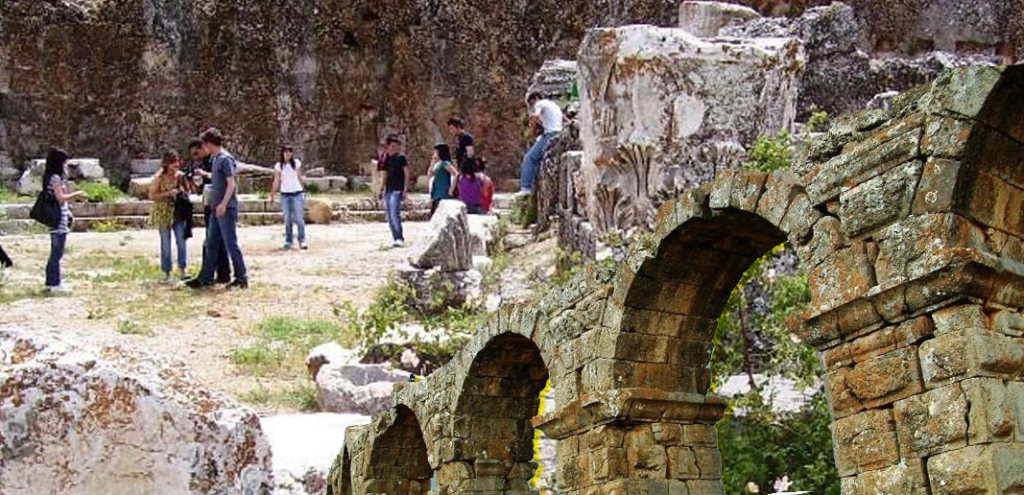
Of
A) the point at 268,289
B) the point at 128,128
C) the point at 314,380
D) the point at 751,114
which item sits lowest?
the point at 314,380

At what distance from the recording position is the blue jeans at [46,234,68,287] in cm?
1349

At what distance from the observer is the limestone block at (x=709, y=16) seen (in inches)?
741

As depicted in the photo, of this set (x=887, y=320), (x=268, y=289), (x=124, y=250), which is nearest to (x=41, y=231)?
(x=124, y=250)

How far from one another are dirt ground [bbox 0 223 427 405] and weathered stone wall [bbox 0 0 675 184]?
8808 mm

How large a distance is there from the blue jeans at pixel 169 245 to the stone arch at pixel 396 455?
6.05 metres

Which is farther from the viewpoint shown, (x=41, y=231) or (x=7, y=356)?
(x=41, y=231)

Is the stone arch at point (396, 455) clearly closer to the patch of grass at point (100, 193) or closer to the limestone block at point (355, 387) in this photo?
the limestone block at point (355, 387)

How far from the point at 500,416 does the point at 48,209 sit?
738cm

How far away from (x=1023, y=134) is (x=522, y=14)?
25.2 m

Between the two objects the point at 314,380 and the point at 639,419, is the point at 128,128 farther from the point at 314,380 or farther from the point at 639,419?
the point at 639,419

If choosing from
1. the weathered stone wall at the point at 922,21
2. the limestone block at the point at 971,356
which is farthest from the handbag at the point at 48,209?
the weathered stone wall at the point at 922,21

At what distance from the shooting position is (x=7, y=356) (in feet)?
25.5

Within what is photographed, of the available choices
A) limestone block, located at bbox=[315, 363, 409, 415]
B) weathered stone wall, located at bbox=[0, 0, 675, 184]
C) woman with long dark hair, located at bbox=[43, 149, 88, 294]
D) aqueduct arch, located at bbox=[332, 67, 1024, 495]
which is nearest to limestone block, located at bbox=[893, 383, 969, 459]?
aqueduct arch, located at bbox=[332, 67, 1024, 495]

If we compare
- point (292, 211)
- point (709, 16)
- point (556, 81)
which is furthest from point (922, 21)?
point (292, 211)
